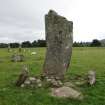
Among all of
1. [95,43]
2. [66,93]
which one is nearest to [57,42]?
[66,93]

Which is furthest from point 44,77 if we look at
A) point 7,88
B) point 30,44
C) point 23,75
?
point 30,44

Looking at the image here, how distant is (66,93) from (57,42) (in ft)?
11.7

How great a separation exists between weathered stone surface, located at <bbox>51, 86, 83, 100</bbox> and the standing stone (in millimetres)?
2389

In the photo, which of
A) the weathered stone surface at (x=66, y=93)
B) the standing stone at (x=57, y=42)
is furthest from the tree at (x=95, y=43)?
the weathered stone surface at (x=66, y=93)

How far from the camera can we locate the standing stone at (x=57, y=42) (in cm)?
1475

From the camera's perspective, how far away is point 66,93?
12109mm

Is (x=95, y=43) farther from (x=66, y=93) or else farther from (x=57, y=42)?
(x=66, y=93)

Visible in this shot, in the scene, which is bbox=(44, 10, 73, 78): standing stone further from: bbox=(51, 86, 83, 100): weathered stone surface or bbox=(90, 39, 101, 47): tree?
bbox=(90, 39, 101, 47): tree

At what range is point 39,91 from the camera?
12.6m

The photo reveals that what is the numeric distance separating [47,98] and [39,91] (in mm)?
974

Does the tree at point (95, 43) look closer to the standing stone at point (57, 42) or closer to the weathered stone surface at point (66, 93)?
the standing stone at point (57, 42)

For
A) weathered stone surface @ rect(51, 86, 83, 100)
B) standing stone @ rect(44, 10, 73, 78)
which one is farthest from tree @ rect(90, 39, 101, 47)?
weathered stone surface @ rect(51, 86, 83, 100)

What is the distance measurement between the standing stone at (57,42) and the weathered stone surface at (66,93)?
2.39 meters

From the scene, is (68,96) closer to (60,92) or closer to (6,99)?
(60,92)
